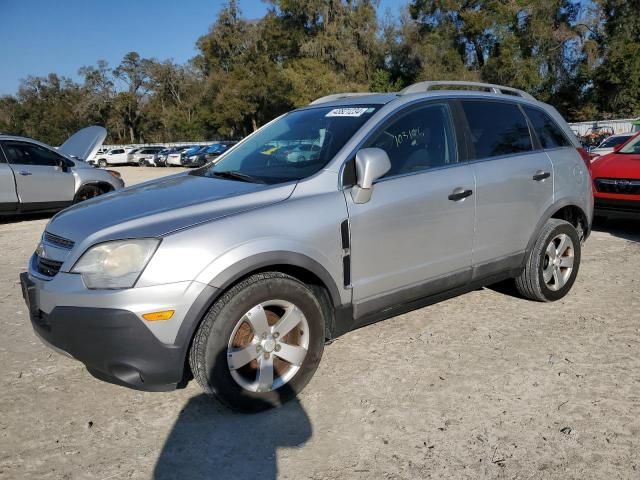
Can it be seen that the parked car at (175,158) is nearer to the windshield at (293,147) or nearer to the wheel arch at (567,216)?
the windshield at (293,147)

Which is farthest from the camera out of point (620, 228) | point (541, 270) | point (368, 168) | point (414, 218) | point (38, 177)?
point (38, 177)

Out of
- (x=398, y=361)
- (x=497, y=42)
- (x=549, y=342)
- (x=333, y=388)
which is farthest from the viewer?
(x=497, y=42)

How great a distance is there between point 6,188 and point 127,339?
26.3ft

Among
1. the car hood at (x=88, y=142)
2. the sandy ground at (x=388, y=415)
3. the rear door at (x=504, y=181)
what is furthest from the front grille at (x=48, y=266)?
the car hood at (x=88, y=142)

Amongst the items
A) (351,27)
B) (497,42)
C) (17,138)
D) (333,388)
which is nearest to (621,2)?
(497,42)

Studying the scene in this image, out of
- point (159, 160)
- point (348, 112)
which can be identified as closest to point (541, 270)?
point (348, 112)

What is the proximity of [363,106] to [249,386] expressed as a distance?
202 centimetres

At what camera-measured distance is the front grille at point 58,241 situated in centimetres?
292

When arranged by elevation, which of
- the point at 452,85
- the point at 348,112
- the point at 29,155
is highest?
the point at 452,85

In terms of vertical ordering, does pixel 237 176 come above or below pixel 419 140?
below

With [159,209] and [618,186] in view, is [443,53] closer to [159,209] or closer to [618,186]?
[618,186]

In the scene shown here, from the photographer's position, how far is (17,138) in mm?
9492

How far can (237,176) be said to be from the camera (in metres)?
3.61

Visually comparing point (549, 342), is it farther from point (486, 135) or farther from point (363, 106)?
point (363, 106)
